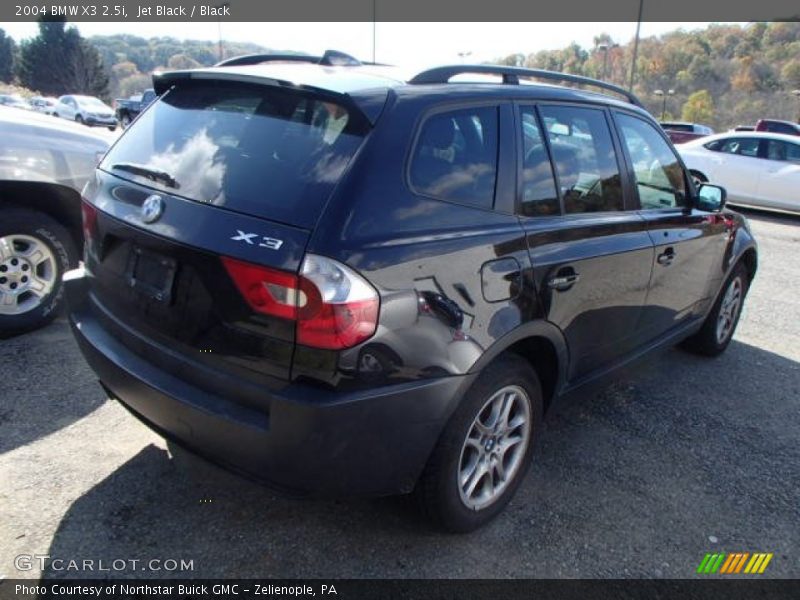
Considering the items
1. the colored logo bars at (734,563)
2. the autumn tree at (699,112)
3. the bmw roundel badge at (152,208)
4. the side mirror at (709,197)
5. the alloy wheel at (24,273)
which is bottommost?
the autumn tree at (699,112)

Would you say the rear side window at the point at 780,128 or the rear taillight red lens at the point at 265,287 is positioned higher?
the rear taillight red lens at the point at 265,287

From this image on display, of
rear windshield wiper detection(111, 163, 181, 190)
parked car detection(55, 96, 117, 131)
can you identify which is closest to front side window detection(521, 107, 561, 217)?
rear windshield wiper detection(111, 163, 181, 190)

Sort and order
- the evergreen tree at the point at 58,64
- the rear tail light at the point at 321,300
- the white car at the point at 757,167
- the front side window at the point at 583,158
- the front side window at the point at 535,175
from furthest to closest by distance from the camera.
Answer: the evergreen tree at the point at 58,64 < the white car at the point at 757,167 < the front side window at the point at 583,158 < the front side window at the point at 535,175 < the rear tail light at the point at 321,300

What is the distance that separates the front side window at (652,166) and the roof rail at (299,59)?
1513 mm

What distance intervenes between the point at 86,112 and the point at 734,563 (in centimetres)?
3776

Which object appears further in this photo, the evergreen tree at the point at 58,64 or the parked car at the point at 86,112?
the evergreen tree at the point at 58,64

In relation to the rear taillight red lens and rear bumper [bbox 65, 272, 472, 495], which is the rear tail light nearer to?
the rear taillight red lens

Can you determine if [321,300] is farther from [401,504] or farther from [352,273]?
[401,504]

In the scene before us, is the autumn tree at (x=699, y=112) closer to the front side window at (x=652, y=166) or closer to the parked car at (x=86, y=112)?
the parked car at (x=86, y=112)

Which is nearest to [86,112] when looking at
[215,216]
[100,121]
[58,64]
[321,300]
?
[100,121]

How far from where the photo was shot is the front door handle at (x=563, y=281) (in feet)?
8.71

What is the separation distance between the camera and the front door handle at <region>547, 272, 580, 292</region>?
2.66 metres

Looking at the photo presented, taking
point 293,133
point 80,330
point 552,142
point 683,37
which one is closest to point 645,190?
point 552,142

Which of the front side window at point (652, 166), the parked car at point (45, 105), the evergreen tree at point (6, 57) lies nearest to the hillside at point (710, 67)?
the parked car at point (45, 105)
